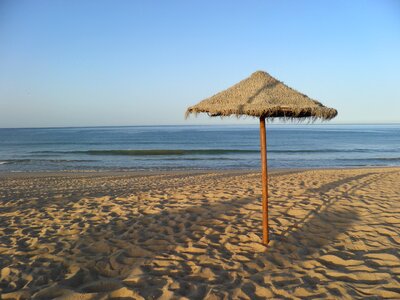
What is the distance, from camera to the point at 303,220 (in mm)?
5609

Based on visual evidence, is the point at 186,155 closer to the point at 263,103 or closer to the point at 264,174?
the point at 264,174

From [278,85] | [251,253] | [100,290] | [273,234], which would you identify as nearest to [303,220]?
[273,234]

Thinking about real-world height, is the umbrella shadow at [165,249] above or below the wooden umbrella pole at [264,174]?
below

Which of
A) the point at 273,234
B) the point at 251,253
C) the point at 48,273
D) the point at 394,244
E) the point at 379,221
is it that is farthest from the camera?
the point at 379,221

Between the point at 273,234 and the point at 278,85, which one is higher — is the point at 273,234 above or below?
below

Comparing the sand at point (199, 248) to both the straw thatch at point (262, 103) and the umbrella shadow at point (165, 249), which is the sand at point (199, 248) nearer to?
the umbrella shadow at point (165, 249)

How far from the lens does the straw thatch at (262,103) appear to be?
3.66 metres

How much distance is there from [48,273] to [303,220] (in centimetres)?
421

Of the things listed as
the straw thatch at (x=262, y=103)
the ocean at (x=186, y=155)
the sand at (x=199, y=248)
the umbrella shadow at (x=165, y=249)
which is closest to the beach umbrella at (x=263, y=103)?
the straw thatch at (x=262, y=103)

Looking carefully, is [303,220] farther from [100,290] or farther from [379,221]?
[100,290]

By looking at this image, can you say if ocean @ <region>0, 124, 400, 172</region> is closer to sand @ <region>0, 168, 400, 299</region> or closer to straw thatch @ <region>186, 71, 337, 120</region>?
sand @ <region>0, 168, 400, 299</region>

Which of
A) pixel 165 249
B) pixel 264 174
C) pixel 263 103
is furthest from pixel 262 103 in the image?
pixel 165 249

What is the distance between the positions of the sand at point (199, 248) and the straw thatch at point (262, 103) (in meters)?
1.90

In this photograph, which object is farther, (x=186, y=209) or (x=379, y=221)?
(x=186, y=209)
